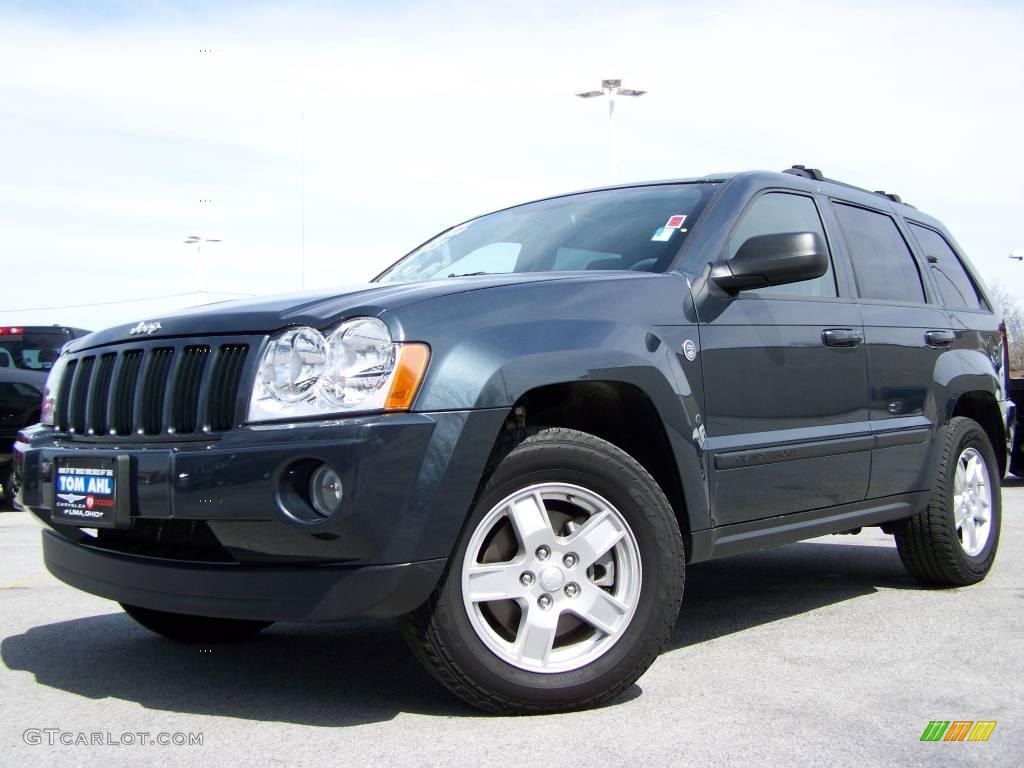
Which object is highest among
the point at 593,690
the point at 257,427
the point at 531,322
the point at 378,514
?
the point at 531,322

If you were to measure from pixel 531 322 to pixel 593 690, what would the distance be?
1077 millimetres

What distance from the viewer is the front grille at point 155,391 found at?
10.4 feet

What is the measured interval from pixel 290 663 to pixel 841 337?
7.96ft

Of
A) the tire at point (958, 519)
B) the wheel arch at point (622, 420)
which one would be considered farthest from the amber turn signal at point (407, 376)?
the tire at point (958, 519)

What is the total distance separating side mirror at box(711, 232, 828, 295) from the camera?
3949 mm

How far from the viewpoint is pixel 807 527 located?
14.3ft

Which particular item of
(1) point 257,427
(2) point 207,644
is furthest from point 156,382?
(2) point 207,644

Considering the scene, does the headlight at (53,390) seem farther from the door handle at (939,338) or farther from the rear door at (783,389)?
the door handle at (939,338)

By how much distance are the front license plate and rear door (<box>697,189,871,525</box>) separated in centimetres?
187

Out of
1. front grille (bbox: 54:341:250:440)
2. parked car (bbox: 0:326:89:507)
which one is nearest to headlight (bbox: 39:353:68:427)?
front grille (bbox: 54:341:250:440)

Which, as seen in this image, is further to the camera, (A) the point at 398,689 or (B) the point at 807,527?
(B) the point at 807,527

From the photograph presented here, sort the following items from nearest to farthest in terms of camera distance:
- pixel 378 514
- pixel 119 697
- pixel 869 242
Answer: pixel 378 514, pixel 119 697, pixel 869 242

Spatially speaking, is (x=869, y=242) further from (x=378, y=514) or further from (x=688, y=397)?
(x=378, y=514)

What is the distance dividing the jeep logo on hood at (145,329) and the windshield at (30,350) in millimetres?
7890
